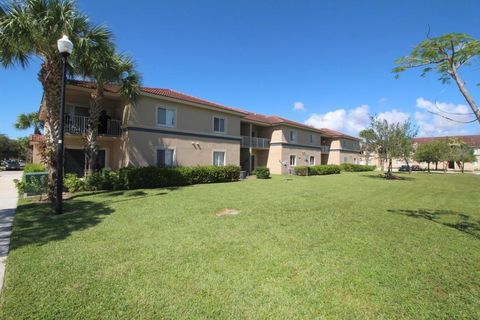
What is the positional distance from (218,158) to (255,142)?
752cm

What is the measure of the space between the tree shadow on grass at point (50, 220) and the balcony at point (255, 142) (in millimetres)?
18956

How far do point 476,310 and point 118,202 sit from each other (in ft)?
35.0

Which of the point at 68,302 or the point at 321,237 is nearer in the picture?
the point at 68,302

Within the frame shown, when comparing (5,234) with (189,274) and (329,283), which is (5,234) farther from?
(329,283)

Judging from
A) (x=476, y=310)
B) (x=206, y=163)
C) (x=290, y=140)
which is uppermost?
(x=290, y=140)

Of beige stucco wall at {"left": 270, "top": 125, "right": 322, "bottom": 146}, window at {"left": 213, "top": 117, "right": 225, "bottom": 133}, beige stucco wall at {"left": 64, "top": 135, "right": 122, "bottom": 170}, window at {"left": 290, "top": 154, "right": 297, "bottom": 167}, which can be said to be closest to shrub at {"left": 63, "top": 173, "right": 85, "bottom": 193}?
beige stucco wall at {"left": 64, "top": 135, "right": 122, "bottom": 170}

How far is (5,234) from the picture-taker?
20.5 ft

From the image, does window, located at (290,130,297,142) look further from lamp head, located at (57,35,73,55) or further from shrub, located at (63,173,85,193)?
lamp head, located at (57,35,73,55)

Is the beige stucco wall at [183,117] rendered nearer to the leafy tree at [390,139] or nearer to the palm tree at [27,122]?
the leafy tree at [390,139]

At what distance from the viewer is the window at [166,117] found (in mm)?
18500

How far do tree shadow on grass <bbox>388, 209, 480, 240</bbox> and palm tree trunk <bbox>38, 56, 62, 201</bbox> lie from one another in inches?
544

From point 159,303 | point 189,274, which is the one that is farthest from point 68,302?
point 189,274

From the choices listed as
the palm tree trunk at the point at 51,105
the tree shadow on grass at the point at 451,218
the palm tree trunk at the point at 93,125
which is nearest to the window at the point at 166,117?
the palm tree trunk at the point at 93,125

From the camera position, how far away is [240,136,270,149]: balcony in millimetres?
27656
